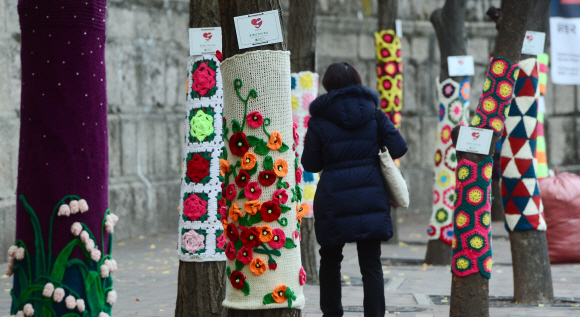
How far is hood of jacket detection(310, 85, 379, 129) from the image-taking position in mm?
5137

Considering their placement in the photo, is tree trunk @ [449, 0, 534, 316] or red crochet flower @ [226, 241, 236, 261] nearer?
red crochet flower @ [226, 241, 236, 261]

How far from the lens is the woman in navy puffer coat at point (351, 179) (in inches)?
200

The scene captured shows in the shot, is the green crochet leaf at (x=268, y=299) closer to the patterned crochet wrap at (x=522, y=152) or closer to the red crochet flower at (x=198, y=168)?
the red crochet flower at (x=198, y=168)

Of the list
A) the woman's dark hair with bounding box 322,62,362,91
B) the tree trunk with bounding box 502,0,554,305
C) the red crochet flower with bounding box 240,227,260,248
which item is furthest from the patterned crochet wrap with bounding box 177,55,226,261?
the tree trunk with bounding box 502,0,554,305

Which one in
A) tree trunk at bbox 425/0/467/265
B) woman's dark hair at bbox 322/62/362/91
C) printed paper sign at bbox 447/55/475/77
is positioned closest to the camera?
woman's dark hair at bbox 322/62/362/91

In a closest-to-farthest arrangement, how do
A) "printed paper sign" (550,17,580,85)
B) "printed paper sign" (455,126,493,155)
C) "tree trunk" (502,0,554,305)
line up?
"printed paper sign" (455,126,493,155) → "tree trunk" (502,0,554,305) → "printed paper sign" (550,17,580,85)

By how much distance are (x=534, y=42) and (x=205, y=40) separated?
2.91 metres

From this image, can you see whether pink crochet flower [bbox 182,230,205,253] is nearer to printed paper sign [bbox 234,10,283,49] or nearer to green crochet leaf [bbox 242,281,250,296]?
green crochet leaf [bbox 242,281,250,296]

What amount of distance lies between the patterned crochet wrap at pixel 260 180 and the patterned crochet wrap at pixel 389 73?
7518 millimetres

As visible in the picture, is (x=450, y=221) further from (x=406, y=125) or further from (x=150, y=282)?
(x=406, y=125)

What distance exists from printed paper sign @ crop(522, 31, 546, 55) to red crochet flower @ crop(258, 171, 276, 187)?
3680mm

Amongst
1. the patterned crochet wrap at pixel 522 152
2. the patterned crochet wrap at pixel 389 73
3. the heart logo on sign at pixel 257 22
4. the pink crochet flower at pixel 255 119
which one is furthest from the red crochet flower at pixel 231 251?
the patterned crochet wrap at pixel 389 73

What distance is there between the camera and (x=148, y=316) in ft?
20.1

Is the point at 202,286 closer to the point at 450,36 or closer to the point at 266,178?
the point at 266,178
